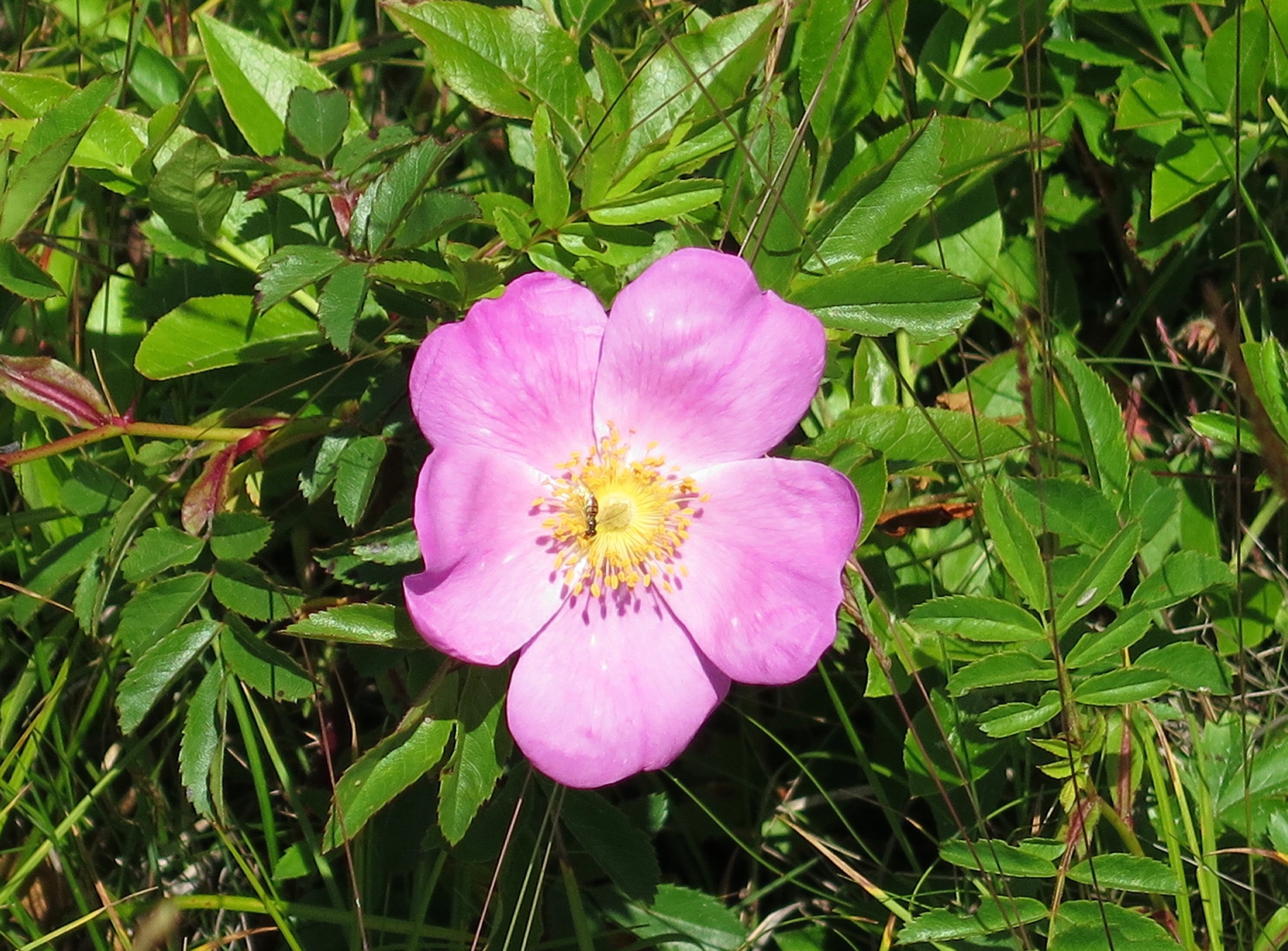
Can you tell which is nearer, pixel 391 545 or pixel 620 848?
pixel 391 545

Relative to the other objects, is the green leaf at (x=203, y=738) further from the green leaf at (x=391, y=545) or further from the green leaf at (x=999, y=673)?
the green leaf at (x=999, y=673)

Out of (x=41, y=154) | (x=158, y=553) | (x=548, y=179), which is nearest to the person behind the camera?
(x=41, y=154)

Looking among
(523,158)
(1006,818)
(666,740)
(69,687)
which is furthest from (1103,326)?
(69,687)

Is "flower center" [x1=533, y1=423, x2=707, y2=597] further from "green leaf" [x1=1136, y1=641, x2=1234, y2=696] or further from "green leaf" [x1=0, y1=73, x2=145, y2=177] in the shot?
"green leaf" [x1=0, y1=73, x2=145, y2=177]

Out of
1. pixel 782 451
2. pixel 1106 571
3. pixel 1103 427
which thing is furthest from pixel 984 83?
pixel 1106 571

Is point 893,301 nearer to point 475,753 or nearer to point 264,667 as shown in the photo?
point 475,753

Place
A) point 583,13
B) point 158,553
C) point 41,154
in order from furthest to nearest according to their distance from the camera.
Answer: point 583,13
point 158,553
point 41,154

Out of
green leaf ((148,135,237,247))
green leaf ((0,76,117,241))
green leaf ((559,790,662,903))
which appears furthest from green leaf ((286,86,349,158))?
green leaf ((559,790,662,903))
